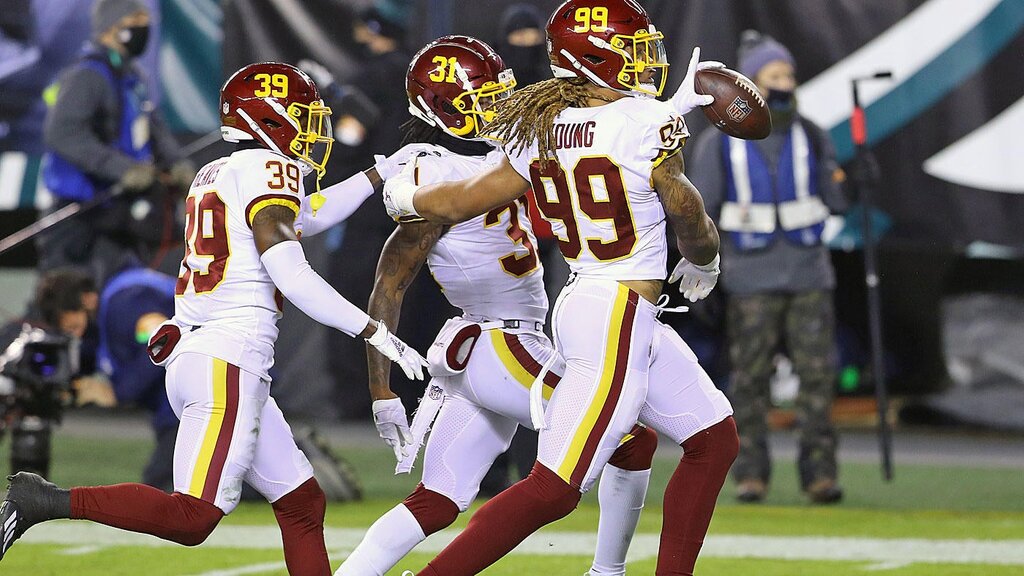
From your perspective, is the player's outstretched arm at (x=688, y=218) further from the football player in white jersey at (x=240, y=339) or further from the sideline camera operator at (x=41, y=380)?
the sideline camera operator at (x=41, y=380)

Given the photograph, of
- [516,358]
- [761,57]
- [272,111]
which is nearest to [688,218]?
[516,358]

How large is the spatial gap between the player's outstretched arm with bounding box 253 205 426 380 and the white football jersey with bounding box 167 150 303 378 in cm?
10

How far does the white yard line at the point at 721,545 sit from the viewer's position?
5531 mm

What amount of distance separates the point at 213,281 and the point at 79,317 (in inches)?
132

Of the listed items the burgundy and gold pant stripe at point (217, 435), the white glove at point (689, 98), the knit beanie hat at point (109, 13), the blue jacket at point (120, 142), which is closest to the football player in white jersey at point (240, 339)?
the burgundy and gold pant stripe at point (217, 435)

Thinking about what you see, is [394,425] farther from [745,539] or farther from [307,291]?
[745,539]

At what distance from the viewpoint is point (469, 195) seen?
3965 millimetres

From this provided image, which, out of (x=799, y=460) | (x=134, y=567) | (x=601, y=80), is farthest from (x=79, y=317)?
(x=601, y=80)

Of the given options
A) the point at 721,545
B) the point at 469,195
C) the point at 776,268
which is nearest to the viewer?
the point at 469,195

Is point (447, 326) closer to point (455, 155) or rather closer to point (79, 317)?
point (455, 155)

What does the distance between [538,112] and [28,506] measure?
5.18 ft

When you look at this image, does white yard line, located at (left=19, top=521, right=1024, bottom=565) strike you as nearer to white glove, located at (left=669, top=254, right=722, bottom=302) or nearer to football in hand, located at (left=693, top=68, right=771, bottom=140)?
white glove, located at (left=669, top=254, right=722, bottom=302)

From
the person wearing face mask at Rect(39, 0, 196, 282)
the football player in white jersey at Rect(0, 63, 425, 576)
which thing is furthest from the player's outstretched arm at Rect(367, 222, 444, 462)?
the person wearing face mask at Rect(39, 0, 196, 282)

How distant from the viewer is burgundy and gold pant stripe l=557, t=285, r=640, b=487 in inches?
150
